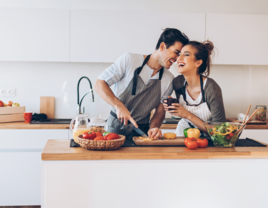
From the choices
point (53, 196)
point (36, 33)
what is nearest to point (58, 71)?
point (36, 33)

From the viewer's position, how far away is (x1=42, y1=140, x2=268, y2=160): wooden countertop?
1.43 meters

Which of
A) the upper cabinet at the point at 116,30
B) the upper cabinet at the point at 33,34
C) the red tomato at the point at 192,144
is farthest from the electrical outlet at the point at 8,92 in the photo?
the red tomato at the point at 192,144

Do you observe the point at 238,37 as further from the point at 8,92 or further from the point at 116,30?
the point at 8,92

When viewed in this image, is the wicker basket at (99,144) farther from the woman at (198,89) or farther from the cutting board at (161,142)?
the woman at (198,89)

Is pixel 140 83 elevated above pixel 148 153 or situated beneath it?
elevated above

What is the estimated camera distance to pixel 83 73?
3344mm

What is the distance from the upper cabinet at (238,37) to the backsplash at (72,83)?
1.44 feet

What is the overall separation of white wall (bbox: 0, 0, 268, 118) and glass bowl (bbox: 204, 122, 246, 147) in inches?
70.5

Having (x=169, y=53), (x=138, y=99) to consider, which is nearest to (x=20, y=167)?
(x=138, y=99)

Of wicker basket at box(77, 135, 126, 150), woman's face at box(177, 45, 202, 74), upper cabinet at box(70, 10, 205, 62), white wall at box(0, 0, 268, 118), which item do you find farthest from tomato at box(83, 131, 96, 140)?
white wall at box(0, 0, 268, 118)

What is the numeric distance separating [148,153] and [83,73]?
210cm

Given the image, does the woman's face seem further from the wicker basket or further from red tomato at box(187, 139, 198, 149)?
the wicker basket

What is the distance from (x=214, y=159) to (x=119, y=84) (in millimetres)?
1055

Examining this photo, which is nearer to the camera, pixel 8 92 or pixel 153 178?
pixel 153 178
